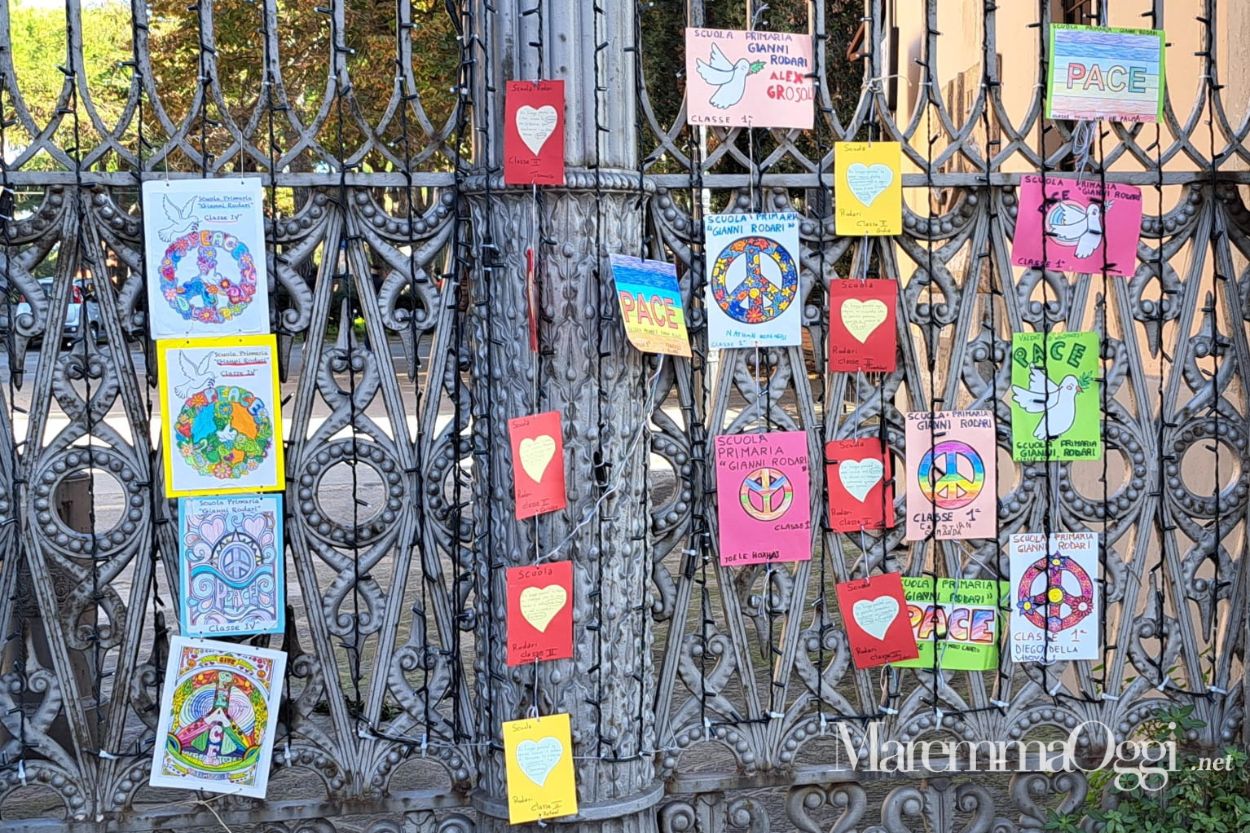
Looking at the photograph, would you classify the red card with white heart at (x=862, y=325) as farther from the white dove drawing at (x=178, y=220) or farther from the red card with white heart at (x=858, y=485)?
the white dove drawing at (x=178, y=220)

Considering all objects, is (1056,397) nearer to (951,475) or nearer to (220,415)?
(951,475)

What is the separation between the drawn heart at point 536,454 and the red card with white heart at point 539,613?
9.1 inches

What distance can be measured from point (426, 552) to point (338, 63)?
48.3 inches

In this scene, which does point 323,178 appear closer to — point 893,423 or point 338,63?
point 338,63

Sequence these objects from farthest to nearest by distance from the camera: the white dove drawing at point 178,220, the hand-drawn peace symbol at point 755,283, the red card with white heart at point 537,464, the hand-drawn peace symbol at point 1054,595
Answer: the hand-drawn peace symbol at point 1054,595 < the hand-drawn peace symbol at point 755,283 < the red card with white heart at point 537,464 < the white dove drawing at point 178,220

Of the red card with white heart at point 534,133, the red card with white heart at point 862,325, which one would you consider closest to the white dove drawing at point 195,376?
the red card with white heart at point 534,133

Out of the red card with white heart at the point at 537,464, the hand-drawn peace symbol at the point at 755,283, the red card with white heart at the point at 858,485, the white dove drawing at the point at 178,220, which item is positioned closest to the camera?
the white dove drawing at the point at 178,220

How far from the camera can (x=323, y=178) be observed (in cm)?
330

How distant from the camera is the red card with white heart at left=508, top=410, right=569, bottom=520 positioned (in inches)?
129

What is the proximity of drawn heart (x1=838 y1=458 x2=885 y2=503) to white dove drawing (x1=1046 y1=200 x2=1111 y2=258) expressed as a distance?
0.78 m

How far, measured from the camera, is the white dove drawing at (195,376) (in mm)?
3215

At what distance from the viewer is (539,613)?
333 centimetres

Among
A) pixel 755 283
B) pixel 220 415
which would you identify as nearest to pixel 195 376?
pixel 220 415

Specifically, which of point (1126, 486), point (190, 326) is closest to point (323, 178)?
point (190, 326)
